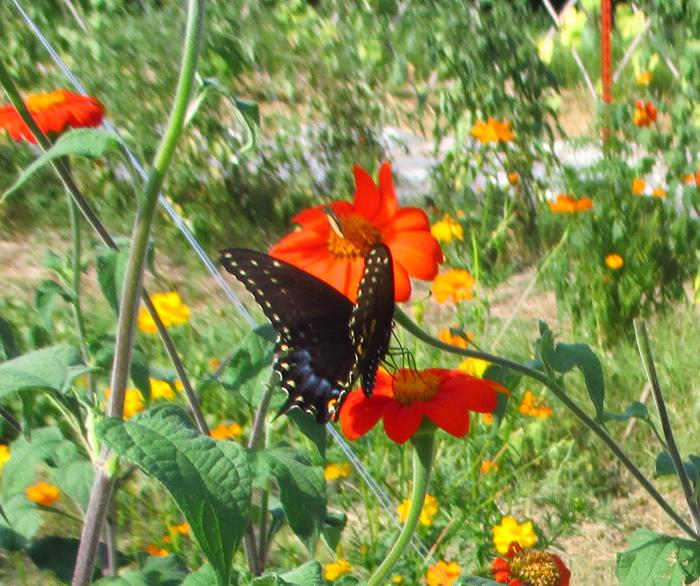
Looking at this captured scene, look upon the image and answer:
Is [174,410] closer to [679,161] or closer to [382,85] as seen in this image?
[679,161]

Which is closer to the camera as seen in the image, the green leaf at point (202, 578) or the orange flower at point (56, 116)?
the green leaf at point (202, 578)

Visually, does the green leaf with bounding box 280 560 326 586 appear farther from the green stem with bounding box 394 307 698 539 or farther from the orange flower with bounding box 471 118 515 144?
the orange flower with bounding box 471 118 515 144

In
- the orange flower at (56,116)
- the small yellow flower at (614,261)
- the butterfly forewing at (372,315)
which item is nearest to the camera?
the butterfly forewing at (372,315)

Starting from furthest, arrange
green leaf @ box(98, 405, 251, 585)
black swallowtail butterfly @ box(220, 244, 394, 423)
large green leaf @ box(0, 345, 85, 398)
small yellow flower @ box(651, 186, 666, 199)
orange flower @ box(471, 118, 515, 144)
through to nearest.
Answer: small yellow flower @ box(651, 186, 666, 199), orange flower @ box(471, 118, 515, 144), black swallowtail butterfly @ box(220, 244, 394, 423), large green leaf @ box(0, 345, 85, 398), green leaf @ box(98, 405, 251, 585)

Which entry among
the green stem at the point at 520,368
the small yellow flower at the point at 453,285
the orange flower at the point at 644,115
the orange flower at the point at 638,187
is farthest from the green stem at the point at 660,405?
the orange flower at the point at 644,115

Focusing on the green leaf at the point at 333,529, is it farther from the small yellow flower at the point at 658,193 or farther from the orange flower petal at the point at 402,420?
the small yellow flower at the point at 658,193

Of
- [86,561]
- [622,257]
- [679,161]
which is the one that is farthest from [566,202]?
[86,561]

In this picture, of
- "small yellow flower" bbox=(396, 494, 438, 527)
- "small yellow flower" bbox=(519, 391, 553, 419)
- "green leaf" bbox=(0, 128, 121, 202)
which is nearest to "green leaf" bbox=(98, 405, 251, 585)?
"green leaf" bbox=(0, 128, 121, 202)

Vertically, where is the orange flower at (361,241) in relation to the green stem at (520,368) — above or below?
above
